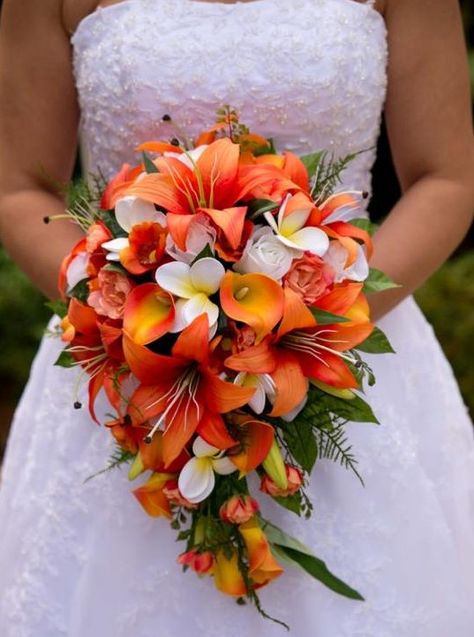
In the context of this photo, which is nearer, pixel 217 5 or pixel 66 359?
pixel 66 359

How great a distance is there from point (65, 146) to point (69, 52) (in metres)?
0.18

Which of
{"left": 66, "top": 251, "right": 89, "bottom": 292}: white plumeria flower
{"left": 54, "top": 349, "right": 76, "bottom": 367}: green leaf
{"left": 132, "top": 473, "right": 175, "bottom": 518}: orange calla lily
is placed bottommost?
{"left": 132, "top": 473, "right": 175, "bottom": 518}: orange calla lily

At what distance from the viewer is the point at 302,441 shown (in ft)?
5.21

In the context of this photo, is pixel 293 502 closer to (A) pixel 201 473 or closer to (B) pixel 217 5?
(A) pixel 201 473

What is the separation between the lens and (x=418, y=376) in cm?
213

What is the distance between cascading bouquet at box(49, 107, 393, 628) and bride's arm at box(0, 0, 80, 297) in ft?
1.06

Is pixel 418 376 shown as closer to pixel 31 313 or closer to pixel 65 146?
pixel 65 146

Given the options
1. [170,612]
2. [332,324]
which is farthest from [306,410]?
[170,612]

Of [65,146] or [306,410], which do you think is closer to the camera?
[306,410]

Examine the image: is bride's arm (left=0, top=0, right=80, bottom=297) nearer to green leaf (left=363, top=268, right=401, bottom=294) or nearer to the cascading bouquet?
Result: the cascading bouquet

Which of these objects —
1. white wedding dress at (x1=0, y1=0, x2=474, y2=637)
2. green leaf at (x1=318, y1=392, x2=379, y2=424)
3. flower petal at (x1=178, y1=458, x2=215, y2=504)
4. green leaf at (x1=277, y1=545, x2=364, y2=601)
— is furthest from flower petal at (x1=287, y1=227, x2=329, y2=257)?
green leaf at (x1=277, y1=545, x2=364, y2=601)

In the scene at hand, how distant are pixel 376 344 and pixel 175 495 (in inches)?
15.1

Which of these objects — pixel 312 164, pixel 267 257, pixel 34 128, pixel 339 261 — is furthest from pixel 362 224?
pixel 34 128

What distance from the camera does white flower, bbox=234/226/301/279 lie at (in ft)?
4.85
